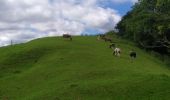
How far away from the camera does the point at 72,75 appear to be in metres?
49.6

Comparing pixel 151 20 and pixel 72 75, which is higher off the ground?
pixel 151 20

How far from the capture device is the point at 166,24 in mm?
60844

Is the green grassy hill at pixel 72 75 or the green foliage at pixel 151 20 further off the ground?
the green foliage at pixel 151 20

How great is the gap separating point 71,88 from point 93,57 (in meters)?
21.0

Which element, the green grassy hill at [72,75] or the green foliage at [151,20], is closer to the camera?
the green grassy hill at [72,75]

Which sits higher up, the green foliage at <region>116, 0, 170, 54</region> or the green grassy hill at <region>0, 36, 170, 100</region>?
the green foliage at <region>116, 0, 170, 54</region>

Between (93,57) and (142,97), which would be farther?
(93,57)

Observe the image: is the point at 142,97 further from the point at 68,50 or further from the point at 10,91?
the point at 68,50

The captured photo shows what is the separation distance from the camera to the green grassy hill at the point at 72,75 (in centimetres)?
3997

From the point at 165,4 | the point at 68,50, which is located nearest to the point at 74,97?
the point at 165,4

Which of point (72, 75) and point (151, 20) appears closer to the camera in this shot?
point (72, 75)

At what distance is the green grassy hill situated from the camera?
131 ft

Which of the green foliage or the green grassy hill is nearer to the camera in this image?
the green grassy hill

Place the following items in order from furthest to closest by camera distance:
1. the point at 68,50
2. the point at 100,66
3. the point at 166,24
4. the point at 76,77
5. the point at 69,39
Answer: the point at 69,39 → the point at 68,50 → the point at 166,24 → the point at 100,66 → the point at 76,77
